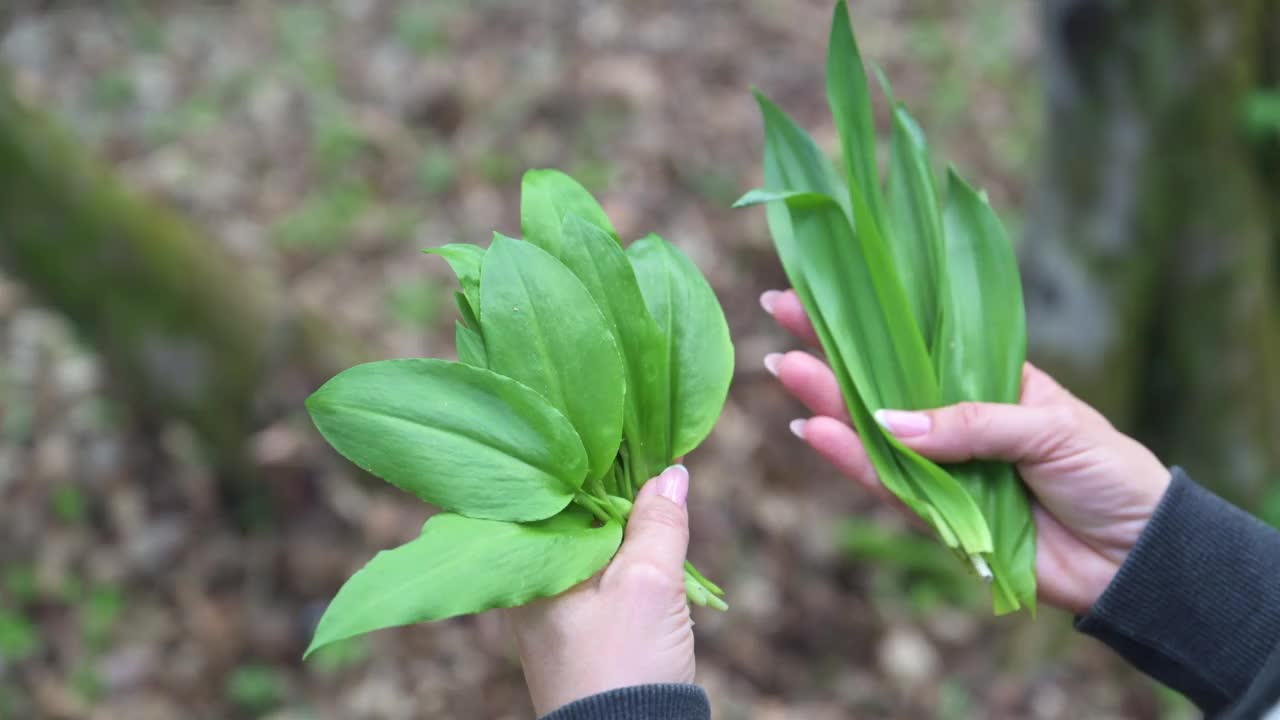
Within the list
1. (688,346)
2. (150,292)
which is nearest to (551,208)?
(688,346)

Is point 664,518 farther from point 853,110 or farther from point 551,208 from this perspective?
point 853,110

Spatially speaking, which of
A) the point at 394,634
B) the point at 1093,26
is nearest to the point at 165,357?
the point at 394,634

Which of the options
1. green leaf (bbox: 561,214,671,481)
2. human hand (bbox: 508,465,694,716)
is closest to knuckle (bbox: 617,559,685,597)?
human hand (bbox: 508,465,694,716)

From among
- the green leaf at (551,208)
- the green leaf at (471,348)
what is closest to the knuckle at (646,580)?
the green leaf at (471,348)

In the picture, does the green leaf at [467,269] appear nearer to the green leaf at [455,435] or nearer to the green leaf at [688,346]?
the green leaf at [455,435]

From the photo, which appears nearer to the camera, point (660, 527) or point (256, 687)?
point (660, 527)

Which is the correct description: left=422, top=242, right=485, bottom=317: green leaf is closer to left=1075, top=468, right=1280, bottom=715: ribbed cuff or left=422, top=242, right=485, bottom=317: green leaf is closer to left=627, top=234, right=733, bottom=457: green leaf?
left=627, top=234, right=733, bottom=457: green leaf

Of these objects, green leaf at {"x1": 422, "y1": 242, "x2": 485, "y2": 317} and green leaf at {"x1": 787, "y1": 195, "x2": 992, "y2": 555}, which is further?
green leaf at {"x1": 787, "y1": 195, "x2": 992, "y2": 555}
